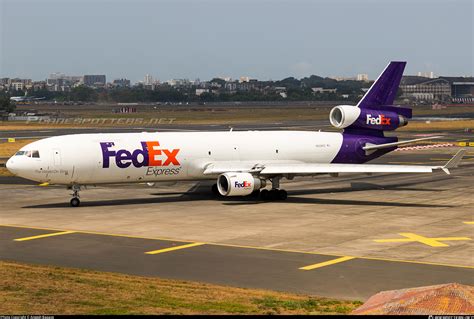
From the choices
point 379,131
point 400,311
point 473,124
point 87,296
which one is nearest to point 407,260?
point 87,296

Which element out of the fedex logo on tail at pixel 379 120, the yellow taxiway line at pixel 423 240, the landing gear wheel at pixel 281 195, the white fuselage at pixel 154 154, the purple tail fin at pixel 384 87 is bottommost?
the yellow taxiway line at pixel 423 240

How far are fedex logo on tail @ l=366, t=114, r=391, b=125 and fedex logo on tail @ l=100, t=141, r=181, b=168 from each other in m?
14.6

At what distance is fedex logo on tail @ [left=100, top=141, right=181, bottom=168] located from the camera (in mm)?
45094

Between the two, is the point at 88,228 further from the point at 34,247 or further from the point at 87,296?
the point at 87,296

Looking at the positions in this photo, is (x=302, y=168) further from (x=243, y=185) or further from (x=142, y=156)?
(x=142, y=156)

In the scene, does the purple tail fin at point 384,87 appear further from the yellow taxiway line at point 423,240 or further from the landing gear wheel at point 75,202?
the landing gear wheel at point 75,202

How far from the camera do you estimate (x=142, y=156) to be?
4581 centimetres

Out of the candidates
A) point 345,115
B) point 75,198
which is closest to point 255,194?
point 345,115

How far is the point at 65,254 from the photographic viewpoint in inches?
1257

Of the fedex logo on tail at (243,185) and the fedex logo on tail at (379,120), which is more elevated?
the fedex logo on tail at (379,120)

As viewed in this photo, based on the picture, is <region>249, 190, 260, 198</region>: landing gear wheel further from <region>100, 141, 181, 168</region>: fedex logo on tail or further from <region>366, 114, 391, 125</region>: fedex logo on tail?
<region>366, 114, 391, 125</region>: fedex logo on tail

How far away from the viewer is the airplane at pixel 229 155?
4434cm

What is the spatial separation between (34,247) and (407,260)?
1550 cm

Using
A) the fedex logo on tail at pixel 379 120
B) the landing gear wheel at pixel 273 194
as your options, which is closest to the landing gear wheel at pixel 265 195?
the landing gear wheel at pixel 273 194
